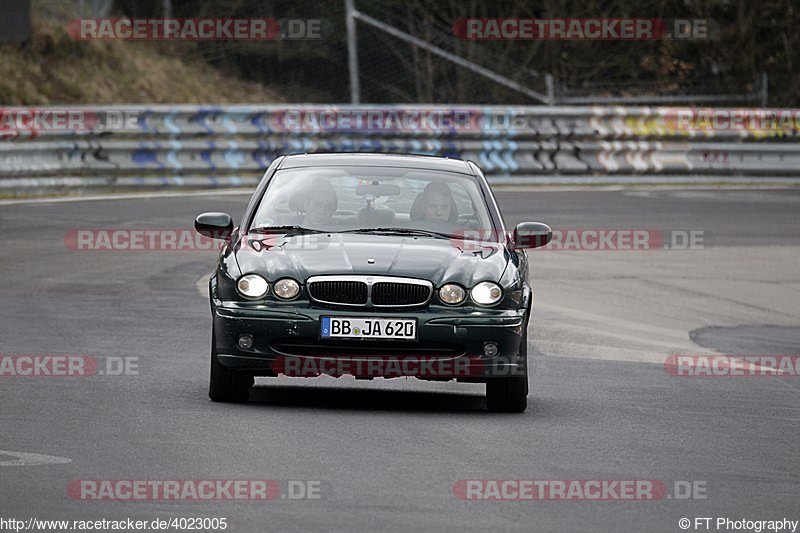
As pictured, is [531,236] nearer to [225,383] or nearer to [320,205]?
[320,205]

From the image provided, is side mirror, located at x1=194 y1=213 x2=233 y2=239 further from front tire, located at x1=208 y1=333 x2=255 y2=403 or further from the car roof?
front tire, located at x1=208 y1=333 x2=255 y2=403

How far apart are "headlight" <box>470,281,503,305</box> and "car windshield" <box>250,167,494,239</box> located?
2.57 feet

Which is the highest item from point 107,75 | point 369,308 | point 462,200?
point 462,200

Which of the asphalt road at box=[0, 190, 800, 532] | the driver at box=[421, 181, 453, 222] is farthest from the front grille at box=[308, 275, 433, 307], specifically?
the driver at box=[421, 181, 453, 222]

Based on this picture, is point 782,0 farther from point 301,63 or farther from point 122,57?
point 122,57

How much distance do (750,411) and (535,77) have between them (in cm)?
2133

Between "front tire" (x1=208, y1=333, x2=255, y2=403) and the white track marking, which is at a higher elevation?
the white track marking

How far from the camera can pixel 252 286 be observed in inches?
395

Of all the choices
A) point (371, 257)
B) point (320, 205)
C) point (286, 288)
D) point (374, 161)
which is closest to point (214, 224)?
point (320, 205)

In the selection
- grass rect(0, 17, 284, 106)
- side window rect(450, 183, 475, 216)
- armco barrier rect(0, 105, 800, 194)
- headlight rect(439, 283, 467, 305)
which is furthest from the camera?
grass rect(0, 17, 284, 106)

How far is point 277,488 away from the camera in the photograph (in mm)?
7574

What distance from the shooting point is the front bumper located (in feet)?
32.4

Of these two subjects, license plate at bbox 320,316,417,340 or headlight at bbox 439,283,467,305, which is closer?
license plate at bbox 320,316,417,340

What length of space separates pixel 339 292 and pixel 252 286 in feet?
1.59
